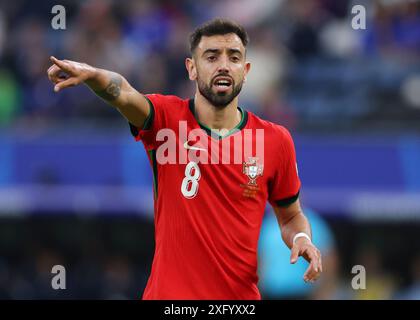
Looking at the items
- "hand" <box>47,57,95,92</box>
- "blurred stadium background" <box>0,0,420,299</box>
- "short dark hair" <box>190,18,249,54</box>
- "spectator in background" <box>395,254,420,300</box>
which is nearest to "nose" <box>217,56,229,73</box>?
"short dark hair" <box>190,18,249,54</box>


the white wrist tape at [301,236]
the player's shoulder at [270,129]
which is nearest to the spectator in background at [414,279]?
the white wrist tape at [301,236]

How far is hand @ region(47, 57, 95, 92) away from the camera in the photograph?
246 inches

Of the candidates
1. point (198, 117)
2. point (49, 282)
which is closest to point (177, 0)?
point (49, 282)

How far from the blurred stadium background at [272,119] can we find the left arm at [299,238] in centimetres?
439

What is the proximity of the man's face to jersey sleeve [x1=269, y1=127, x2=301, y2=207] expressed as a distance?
51 centimetres

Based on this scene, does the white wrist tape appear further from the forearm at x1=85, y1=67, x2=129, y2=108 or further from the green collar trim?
the forearm at x1=85, y1=67, x2=129, y2=108

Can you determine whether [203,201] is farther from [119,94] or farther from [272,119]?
[272,119]

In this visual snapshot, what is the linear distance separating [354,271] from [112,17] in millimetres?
6355

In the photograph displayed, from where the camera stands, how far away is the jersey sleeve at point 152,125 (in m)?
6.91

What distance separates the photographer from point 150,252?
1414 centimetres

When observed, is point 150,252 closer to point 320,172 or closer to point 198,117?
point 320,172

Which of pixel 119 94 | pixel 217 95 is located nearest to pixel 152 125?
pixel 119 94

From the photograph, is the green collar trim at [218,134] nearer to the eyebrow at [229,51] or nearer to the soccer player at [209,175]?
the soccer player at [209,175]

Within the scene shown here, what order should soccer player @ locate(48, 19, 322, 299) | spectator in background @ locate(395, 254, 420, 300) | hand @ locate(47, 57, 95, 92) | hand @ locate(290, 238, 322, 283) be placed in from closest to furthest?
hand @ locate(47, 57, 95, 92) < hand @ locate(290, 238, 322, 283) < soccer player @ locate(48, 19, 322, 299) < spectator in background @ locate(395, 254, 420, 300)
